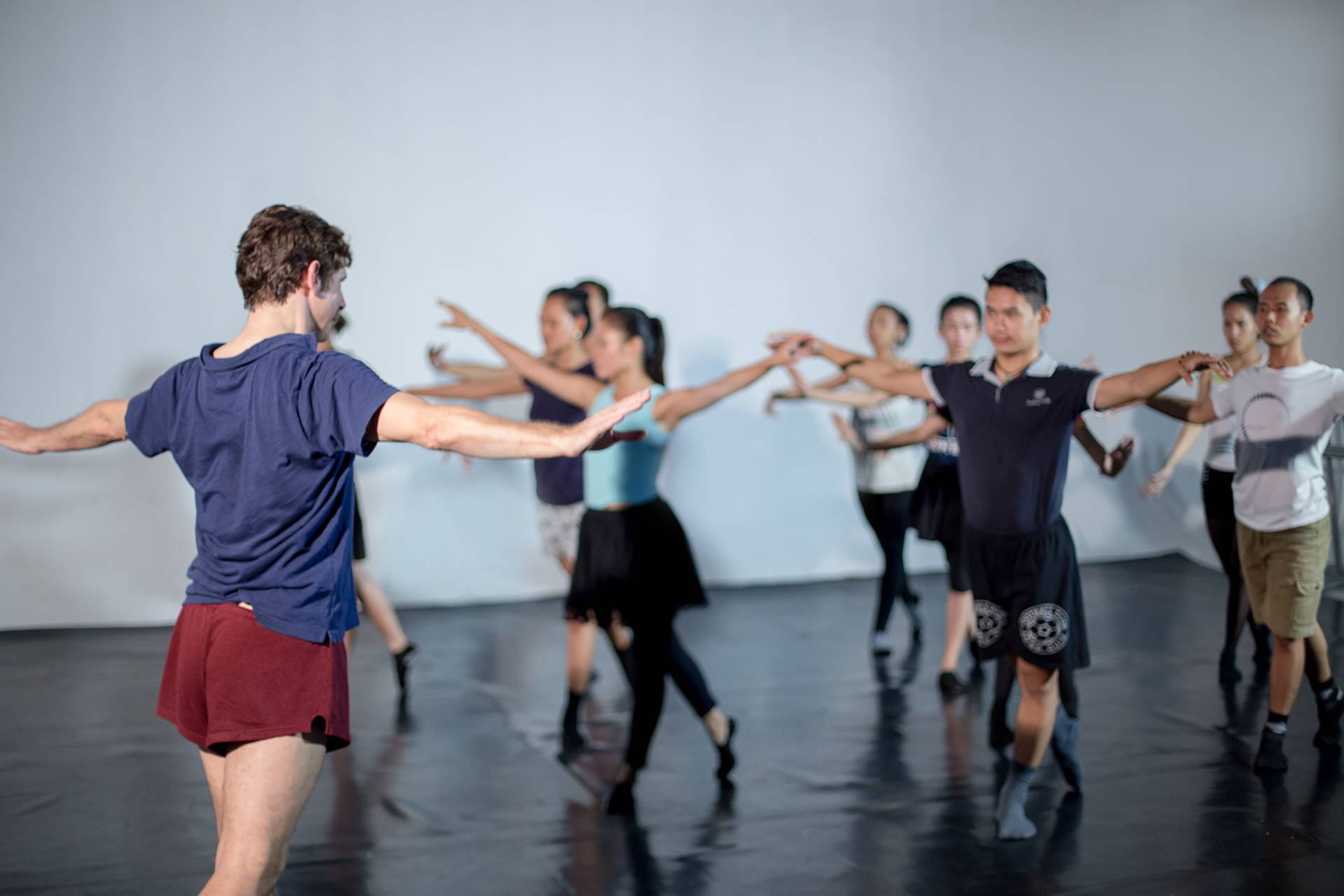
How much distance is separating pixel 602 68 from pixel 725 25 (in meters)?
0.75

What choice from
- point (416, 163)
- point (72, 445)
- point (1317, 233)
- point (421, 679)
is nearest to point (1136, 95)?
point (1317, 233)

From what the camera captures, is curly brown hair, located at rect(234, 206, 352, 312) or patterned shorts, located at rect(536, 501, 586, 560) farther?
patterned shorts, located at rect(536, 501, 586, 560)

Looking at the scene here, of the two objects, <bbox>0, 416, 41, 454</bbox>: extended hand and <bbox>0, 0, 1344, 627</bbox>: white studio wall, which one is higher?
<bbox>0, 0, 1344, 627</bbox>: white studio wall

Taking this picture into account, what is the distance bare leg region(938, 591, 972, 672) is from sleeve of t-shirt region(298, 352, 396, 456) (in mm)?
3172

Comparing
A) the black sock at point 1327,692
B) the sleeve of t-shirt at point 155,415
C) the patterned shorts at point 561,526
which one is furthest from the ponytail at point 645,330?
the black sock at point 1327,692

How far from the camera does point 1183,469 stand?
7652 mm

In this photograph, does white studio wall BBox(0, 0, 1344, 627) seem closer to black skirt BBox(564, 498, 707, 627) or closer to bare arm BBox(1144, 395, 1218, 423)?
black skirt BBox(564, 498, 707, 627)

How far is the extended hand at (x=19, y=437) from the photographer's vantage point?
6.90ft

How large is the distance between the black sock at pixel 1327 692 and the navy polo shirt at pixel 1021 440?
134 cm

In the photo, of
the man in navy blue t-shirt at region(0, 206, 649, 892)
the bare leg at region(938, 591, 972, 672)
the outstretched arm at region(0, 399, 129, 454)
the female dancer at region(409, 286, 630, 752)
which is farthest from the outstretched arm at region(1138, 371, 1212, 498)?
the outstretched arm at region(0, 399, 129, 454)

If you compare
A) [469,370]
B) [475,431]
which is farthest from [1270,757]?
[469,370]

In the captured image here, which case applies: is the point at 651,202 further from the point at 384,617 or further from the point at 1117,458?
the point at 1117,458

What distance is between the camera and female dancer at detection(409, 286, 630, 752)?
4262 millimetres

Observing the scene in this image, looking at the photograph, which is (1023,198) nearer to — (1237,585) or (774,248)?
(774,248)
